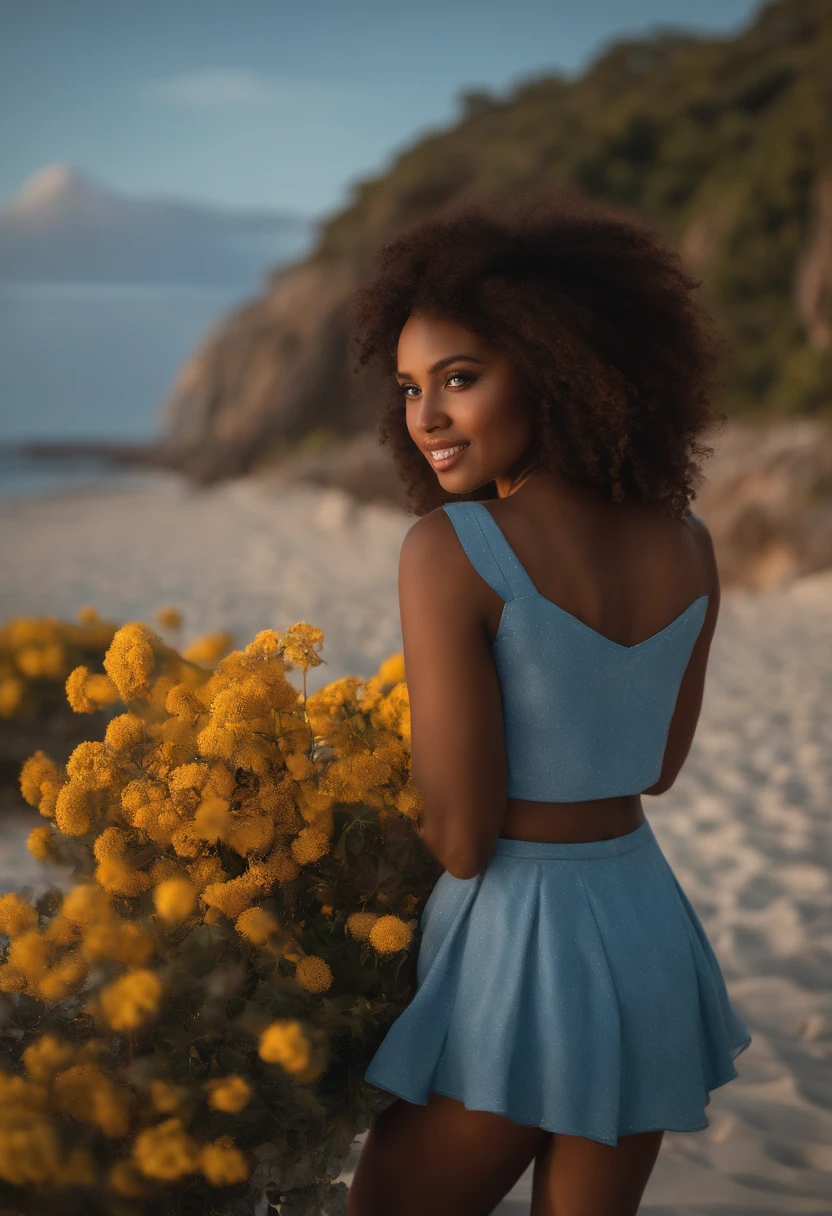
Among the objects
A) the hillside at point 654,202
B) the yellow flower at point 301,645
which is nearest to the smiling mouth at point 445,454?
the yellow flower at point 301,645

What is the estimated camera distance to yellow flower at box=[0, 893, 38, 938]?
130 cm

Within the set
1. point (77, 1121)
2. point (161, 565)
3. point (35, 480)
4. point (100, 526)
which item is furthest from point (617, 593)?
point (35, 480)

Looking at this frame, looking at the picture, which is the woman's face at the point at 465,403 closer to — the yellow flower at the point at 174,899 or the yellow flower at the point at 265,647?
the yellow flower at the point at 265,647

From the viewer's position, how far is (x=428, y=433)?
1422 millimetres

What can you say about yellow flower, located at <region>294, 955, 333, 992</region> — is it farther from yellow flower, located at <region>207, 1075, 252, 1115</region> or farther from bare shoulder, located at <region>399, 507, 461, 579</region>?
bare shoulder, located at <region>399, 507, 461, 579</region>

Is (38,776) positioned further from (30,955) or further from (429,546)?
(429,546)

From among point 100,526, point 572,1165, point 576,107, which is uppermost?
point 576,107

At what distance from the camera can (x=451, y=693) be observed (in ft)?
4.16

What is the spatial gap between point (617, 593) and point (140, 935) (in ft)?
2.29

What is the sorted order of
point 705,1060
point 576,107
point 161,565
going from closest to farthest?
point 705,1060 → point 161,565 → point 576,107

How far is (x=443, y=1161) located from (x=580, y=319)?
1.07 metres

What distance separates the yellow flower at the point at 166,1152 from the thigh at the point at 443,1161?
0.38m

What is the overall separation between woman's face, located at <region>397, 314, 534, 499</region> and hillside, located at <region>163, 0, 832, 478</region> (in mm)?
8301

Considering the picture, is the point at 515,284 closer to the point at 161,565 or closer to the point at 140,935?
the point at 140,935
